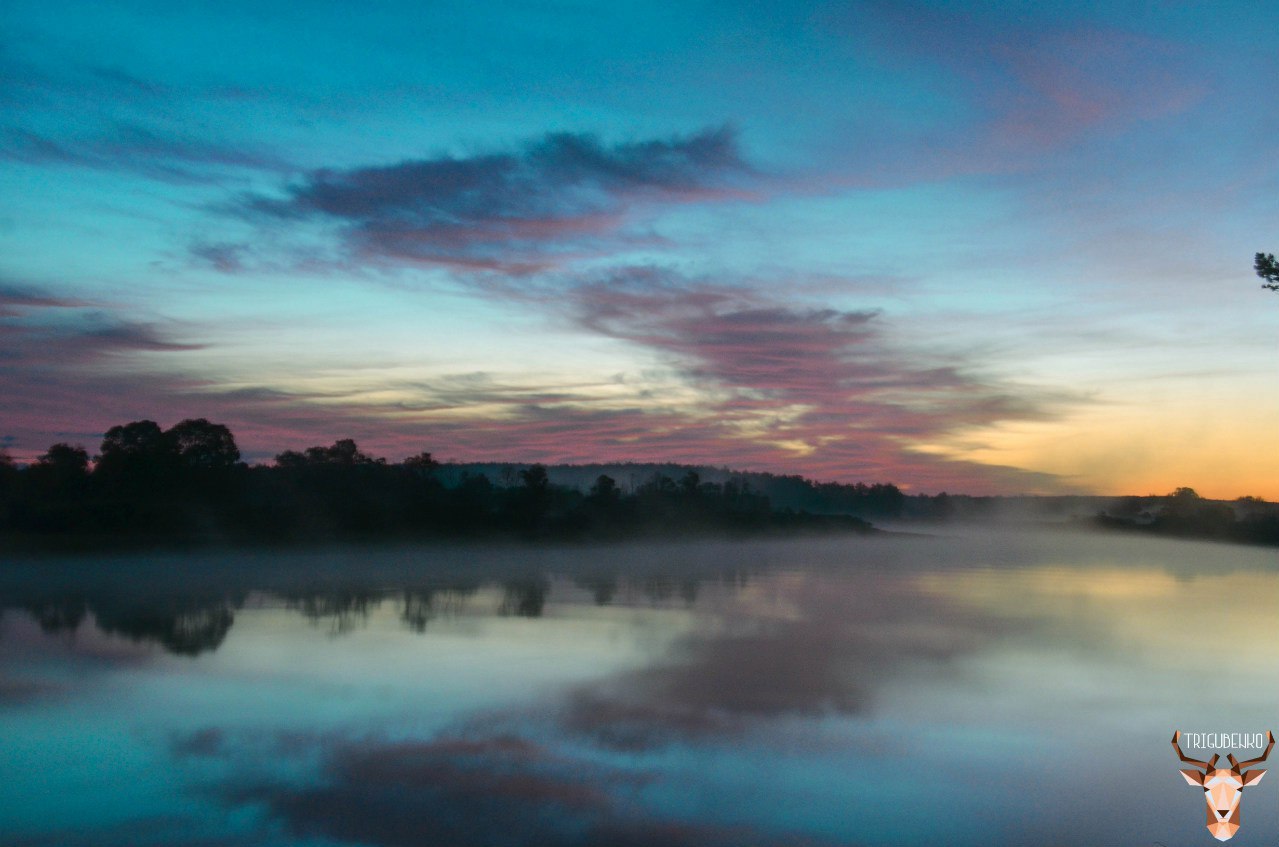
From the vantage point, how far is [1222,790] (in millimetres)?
8719

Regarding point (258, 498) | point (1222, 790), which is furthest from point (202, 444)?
point (1222, 790)

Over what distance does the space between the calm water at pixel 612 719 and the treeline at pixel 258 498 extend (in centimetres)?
2063

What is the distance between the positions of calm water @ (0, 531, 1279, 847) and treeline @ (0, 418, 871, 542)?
812 inches

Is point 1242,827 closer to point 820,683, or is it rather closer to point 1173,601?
point 820,683

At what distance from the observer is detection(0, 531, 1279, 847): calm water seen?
8461 mm

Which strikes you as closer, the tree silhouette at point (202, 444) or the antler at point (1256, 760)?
the antler at point (1256, 760)

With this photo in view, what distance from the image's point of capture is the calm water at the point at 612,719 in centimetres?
846

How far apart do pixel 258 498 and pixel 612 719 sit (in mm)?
47468

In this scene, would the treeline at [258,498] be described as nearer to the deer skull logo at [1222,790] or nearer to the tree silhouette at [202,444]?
the tree silhouette at [202,444]

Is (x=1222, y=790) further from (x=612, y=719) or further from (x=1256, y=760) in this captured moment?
(x=612, y=719)

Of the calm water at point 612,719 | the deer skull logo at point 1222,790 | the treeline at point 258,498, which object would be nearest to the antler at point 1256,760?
the deer skull logo at point 1222,790

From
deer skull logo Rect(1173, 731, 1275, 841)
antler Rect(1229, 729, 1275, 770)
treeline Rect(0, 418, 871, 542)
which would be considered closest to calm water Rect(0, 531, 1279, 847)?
deer skull logo Rect(1173, 731, 1275, 841)

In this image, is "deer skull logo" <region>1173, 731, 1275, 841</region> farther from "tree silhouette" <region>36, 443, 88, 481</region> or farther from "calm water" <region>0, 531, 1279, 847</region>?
"tree silhouette" <region>36, 443, 88, 481</region>

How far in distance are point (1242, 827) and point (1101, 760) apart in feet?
7.05
